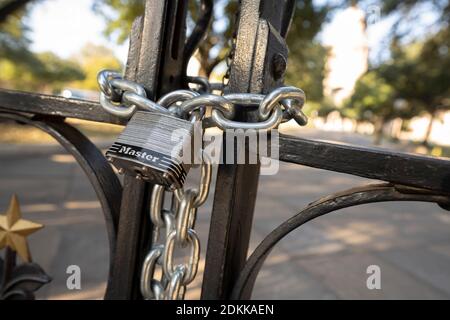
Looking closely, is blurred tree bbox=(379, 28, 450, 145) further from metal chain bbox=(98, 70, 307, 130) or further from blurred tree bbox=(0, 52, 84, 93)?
metal chain bbox=(98, 70, 307, 130)

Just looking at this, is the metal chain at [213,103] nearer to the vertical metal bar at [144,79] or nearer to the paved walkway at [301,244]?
the vertical metal bar at [144,79]

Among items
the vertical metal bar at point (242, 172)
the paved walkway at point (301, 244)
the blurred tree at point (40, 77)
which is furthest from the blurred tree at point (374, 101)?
the vertical metal bar at point (242, 172)

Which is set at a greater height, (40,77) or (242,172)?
(40,77)

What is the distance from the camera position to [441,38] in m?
9.59

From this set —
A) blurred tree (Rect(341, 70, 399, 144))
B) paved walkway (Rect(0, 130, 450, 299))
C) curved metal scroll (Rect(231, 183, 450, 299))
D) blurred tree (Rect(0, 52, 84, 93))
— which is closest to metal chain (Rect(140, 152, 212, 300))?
curved metal scroll (Rect(231, 183, 450, 299))

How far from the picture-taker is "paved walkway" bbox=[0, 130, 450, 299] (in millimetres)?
2199

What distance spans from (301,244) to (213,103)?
101 inches

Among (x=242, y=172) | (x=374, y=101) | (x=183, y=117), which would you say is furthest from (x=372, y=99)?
(x=183, y=117)

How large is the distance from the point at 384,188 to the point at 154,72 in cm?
45

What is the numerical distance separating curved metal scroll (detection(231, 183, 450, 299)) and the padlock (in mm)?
212

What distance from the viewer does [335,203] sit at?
23.4 inches

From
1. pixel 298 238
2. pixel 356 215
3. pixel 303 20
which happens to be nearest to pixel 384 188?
pixel 298 238

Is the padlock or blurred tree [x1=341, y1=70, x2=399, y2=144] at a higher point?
blurred tree [x1=341, y1=70, x2=399, y2=144]

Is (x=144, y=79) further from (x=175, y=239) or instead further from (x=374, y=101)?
(x=374, y=101)
